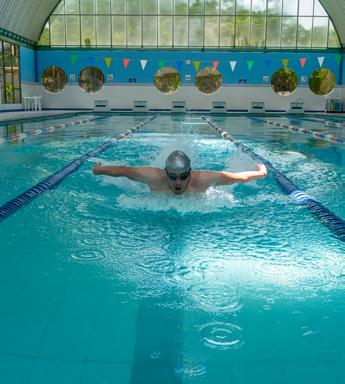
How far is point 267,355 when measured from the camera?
1851 millimetres

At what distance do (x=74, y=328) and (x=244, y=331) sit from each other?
736 millimetres

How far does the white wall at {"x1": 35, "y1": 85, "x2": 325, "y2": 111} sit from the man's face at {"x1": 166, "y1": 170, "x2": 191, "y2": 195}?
1954cm

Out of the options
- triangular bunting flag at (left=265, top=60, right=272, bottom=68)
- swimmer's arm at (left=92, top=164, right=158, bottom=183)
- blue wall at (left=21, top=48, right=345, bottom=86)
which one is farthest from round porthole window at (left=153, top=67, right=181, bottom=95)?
swimmer's arm at (left=92, top=164, right=158, bottom=183)

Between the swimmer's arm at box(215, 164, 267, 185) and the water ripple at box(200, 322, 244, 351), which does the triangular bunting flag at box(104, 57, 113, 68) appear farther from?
the water ripple at box(200, 322, 244, 351)

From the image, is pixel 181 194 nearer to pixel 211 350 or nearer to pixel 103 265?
pixel 103 265

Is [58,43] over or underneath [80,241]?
over

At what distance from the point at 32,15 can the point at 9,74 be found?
8.89ft

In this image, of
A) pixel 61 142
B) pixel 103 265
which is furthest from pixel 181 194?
pixel 61 142

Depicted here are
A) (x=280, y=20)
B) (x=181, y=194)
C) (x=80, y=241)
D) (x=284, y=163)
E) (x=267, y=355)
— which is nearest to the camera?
(x=267, y=355)

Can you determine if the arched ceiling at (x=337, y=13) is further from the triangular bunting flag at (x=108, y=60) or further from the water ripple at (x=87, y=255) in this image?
the water ripple at (x=87, y=255)

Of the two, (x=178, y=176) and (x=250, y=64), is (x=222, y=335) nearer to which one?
(x=178, y=176)

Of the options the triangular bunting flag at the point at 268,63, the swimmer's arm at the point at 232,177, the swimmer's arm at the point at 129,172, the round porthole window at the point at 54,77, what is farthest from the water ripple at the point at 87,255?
the round porthole window at the point at 54,77

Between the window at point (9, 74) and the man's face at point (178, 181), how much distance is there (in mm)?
16958

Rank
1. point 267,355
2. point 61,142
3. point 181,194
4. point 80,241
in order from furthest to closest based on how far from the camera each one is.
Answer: point 61,142 < point 181,194 < point 80,241 < point 267,355
